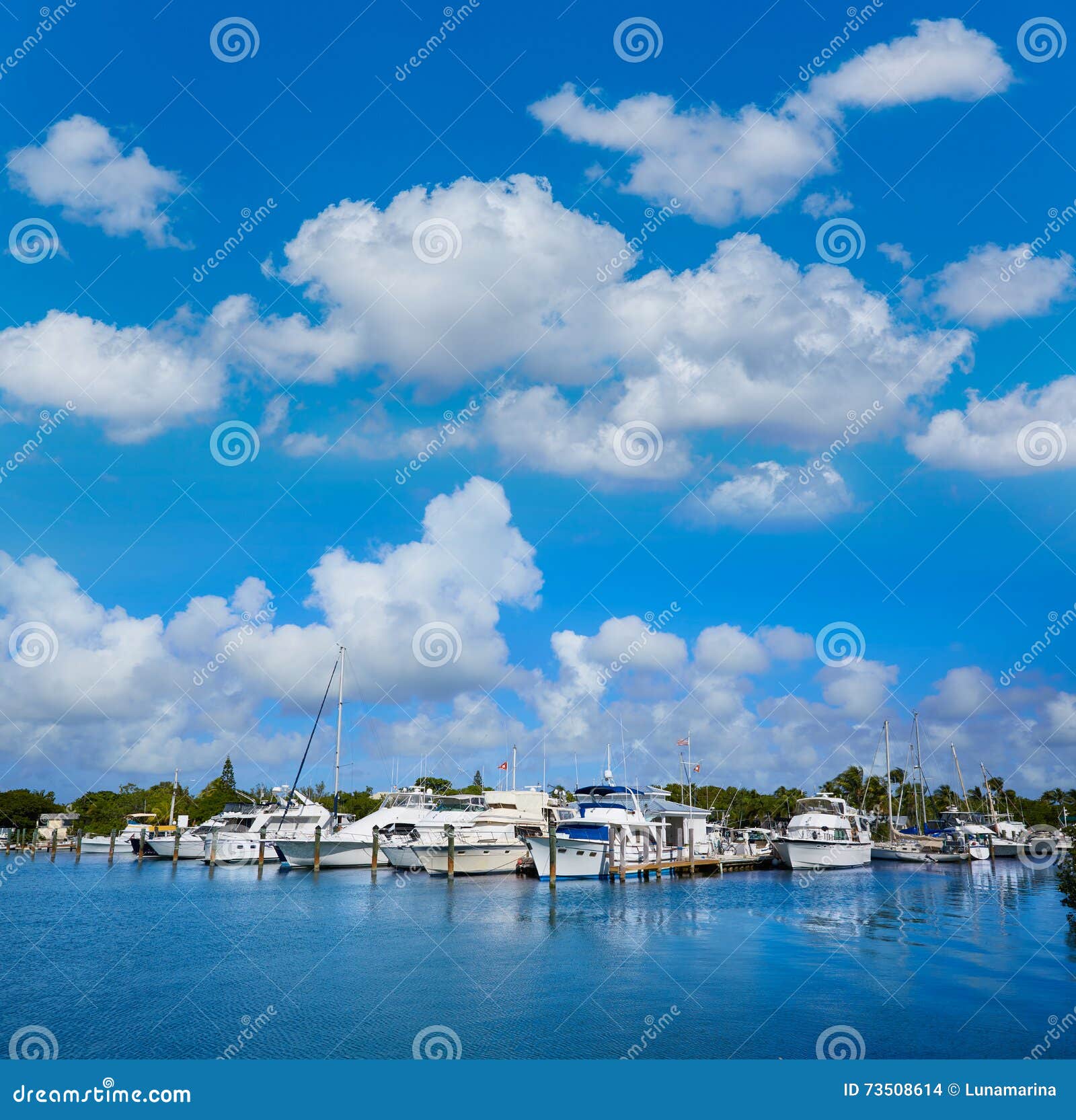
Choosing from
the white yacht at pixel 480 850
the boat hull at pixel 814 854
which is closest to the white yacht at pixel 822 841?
the boat hull at pixel 814 854

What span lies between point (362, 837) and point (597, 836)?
21.0 metres

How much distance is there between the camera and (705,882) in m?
70.9

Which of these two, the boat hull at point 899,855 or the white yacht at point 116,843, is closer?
the boat hull at point 899,855

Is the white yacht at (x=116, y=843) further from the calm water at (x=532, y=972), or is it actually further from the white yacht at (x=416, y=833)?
the calm water at (x=532, y=972)

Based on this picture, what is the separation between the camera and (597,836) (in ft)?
217

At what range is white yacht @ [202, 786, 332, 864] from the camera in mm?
80812

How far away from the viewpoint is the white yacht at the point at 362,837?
75.4 meters

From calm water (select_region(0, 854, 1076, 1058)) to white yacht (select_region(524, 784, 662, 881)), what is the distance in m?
4.71

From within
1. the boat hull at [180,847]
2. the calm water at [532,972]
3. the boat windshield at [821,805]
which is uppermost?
the boat windshield at [821,805]

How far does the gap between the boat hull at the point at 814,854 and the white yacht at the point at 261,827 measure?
3961 cm

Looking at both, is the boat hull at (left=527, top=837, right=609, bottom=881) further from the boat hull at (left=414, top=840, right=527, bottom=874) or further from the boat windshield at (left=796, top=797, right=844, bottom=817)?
Result: the boat windshield at (left=796, top=797, right=844, bottom=817)

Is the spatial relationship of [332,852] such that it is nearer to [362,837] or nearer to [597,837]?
[362,837]

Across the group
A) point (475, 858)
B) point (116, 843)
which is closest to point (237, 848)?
point (116, 843)

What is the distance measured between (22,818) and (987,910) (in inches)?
4725
